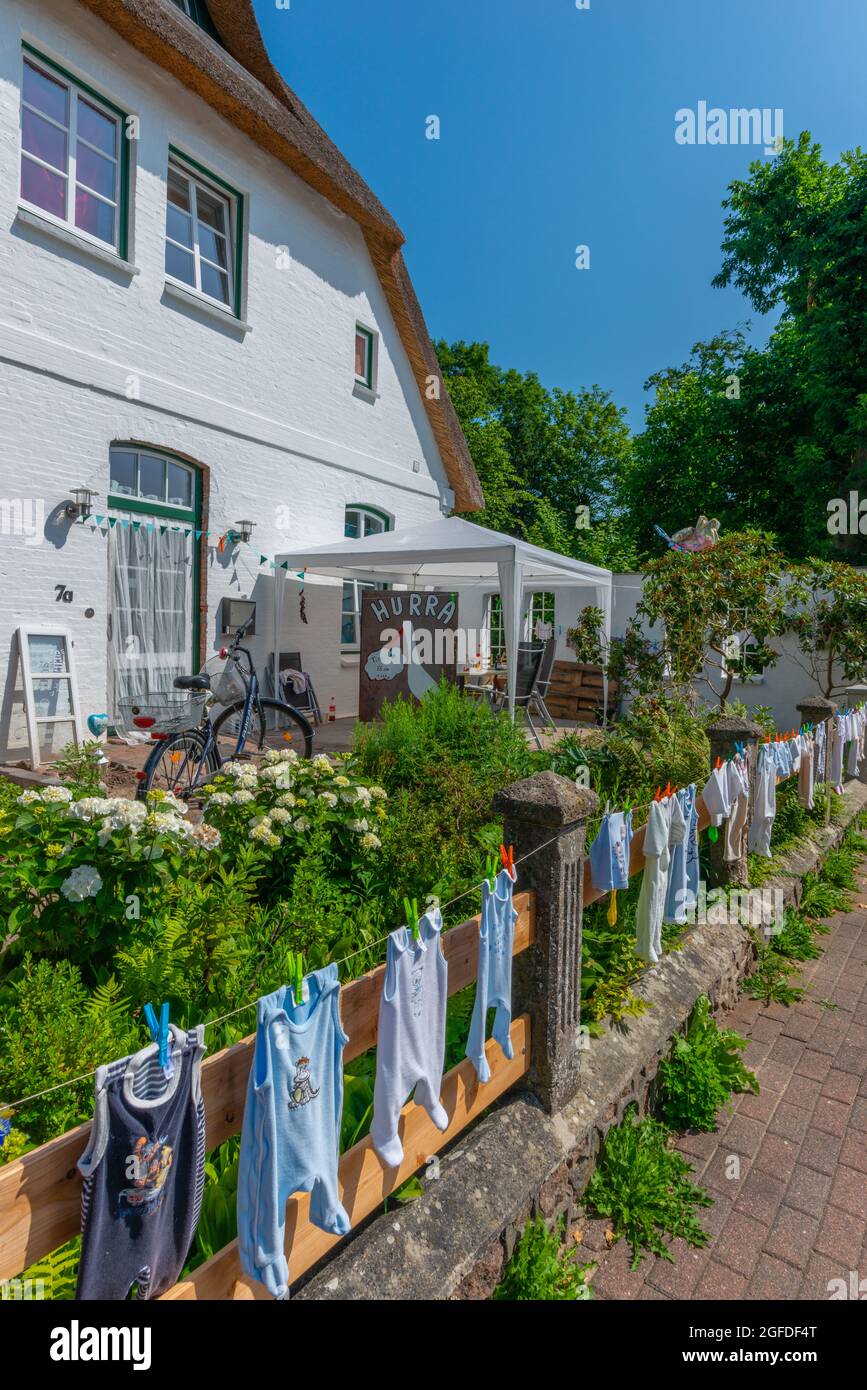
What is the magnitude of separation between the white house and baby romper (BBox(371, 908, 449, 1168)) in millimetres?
5657

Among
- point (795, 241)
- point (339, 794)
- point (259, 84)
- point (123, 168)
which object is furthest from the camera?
point (795, 241)

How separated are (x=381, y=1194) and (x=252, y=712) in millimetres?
4394

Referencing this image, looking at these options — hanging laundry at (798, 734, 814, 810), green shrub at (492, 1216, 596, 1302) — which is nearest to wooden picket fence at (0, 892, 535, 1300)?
green shrub at (492, 1216, 596, 1302)

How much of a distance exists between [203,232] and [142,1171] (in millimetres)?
9188

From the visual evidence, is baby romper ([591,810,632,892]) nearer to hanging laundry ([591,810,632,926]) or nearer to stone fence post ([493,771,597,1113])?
hanging laundry ([591,810,632,926])

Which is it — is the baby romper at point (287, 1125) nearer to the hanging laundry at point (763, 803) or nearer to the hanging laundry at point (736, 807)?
the hanging laundry at point (736, 807)

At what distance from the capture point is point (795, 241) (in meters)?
18.6

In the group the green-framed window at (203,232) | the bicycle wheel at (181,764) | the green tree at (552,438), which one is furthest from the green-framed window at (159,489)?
the green tree at (552,438)

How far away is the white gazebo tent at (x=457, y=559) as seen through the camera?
755cm

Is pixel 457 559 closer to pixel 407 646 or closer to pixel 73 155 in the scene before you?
pixel 407 646

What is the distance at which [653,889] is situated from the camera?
317 cm

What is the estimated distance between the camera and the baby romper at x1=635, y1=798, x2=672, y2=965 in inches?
125
